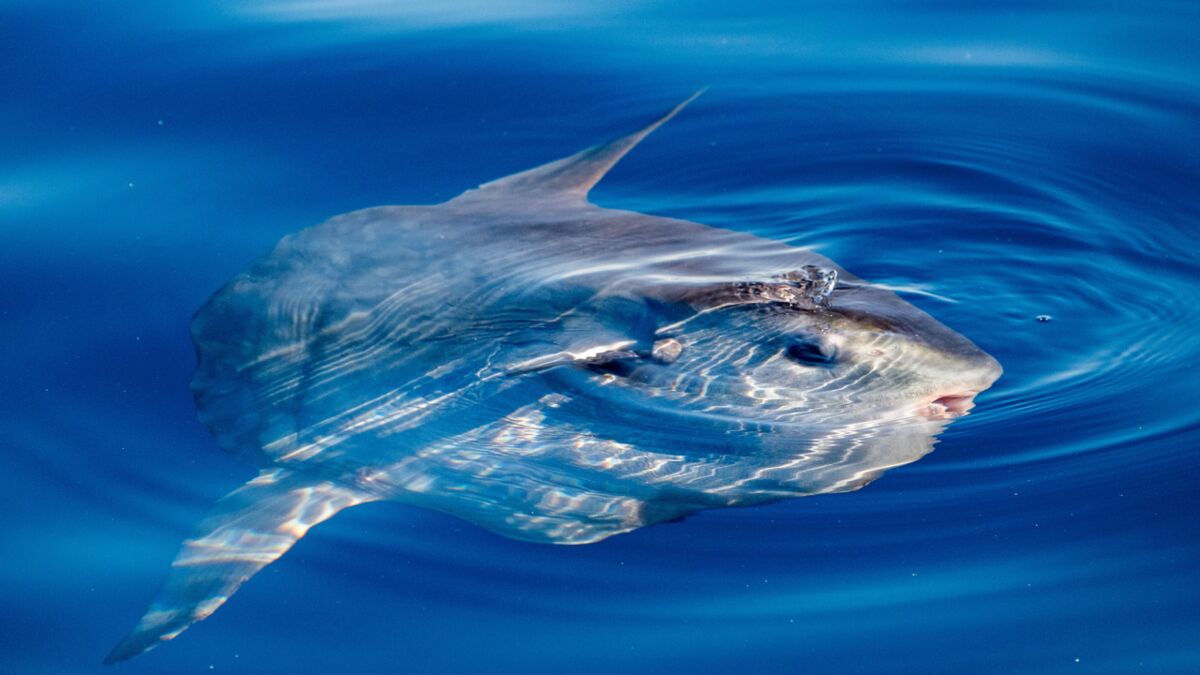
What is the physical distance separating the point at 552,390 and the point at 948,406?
55.3 inches

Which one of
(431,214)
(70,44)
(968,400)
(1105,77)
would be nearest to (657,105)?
(431,214)

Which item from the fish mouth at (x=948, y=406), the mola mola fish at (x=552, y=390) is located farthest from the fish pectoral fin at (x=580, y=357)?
the fish mouth at (x=948, y=406)

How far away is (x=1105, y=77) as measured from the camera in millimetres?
7188

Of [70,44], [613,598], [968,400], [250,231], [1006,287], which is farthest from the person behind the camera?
[70,44]

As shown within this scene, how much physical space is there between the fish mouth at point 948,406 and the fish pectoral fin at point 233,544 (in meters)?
1.95

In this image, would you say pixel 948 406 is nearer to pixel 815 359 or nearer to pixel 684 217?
pixel 815 359

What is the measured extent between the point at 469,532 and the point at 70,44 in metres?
5.35

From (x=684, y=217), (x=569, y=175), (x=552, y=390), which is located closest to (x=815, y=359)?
(x=552, y=390)

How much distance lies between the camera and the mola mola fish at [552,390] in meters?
3.83

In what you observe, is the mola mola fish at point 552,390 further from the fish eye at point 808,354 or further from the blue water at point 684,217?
the blue water at point 684,217

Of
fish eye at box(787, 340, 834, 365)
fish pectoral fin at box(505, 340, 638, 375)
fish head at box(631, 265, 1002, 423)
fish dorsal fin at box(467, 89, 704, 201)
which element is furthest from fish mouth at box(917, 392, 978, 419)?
fish dorsal fin at box(467, 89, 704, 201)

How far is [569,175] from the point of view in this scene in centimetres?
574

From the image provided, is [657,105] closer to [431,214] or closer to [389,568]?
[431,214]

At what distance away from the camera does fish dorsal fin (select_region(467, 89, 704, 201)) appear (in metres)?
5.55
